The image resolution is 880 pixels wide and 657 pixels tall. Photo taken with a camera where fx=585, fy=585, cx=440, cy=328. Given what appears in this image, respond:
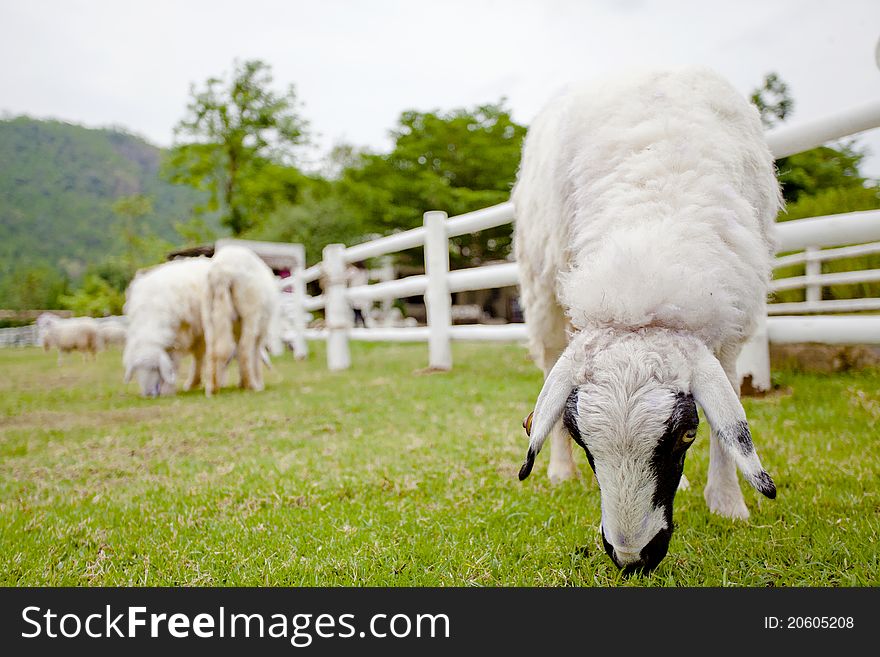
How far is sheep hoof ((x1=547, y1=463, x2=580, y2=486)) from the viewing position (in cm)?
289

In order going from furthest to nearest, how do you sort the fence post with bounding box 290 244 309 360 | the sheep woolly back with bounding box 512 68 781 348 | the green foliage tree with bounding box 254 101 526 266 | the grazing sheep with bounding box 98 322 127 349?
the green foliage tree with bounding box 254 101 526 266 < the grazing sheep with bounding box 98 322 127 349 < the fence post with bounding box 290 244 309 360 < the sheep woolly back with bounding box 512 68 781 348

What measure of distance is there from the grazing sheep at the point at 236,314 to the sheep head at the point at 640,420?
5.73 metres

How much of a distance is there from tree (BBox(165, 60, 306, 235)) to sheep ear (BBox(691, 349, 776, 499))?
16.0 m

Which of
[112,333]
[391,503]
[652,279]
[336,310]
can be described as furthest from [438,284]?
[112,333]

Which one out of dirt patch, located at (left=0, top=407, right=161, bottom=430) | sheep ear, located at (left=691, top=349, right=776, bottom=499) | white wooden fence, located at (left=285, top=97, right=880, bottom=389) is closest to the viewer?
sheep ear, located at (left=691, top=349, right=776, bottom=499)

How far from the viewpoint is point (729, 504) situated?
7.48 ft

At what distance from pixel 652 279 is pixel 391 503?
1533 millimetres

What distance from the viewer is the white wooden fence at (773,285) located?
3635 millimetres

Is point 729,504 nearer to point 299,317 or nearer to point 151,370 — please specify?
point 151,370

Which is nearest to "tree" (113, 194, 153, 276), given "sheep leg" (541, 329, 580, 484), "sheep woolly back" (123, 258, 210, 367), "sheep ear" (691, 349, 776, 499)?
"sheep woolly back" (123, 258, 210, 367)

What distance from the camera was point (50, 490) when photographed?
3094 millimetres

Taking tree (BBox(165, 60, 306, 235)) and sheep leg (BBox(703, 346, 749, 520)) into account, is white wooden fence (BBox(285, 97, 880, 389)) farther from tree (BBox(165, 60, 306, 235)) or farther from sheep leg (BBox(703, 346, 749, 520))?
tree (BBox(165, 60, 306, 235))
